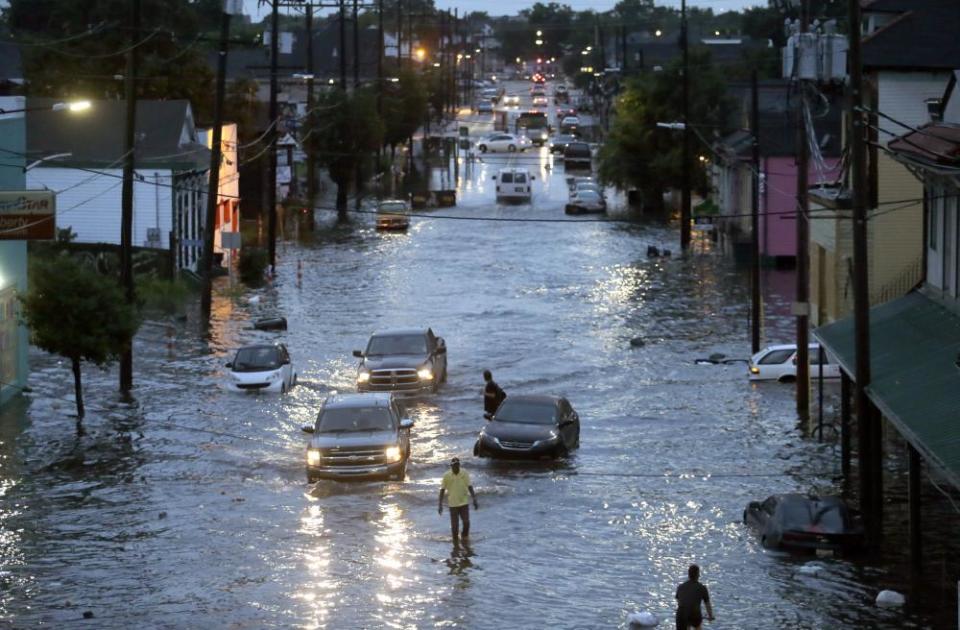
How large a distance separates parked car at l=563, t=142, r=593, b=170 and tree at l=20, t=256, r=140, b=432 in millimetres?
79952

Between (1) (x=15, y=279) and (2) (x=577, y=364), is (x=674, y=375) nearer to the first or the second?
(2) (x=577, y=364)

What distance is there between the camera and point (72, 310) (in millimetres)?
34094

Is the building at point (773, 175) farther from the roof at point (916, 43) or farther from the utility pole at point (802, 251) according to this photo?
the utility pole at point (802, 251)

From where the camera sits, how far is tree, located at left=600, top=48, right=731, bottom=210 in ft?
283

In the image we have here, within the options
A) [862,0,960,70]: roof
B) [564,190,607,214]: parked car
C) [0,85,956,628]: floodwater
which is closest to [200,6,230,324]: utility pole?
[0,85,956,628]: floodwater

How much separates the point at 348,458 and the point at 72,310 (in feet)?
28.9

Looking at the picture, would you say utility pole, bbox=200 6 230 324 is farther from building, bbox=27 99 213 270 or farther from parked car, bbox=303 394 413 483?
parked car, bbox=303 394 413 483

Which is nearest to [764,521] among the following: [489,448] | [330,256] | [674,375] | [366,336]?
[489,448]

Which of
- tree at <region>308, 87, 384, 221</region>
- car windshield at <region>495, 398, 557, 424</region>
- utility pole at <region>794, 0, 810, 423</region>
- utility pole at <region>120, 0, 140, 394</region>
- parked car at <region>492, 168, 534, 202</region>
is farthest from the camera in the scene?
tree at <region>308, 87, 384, 221</region>

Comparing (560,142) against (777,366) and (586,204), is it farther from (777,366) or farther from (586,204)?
(777,366)

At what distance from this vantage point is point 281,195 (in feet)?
301

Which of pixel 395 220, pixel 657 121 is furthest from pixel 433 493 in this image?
pixel 657 121

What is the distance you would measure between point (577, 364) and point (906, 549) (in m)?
20.3

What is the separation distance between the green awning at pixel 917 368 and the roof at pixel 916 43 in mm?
11347
